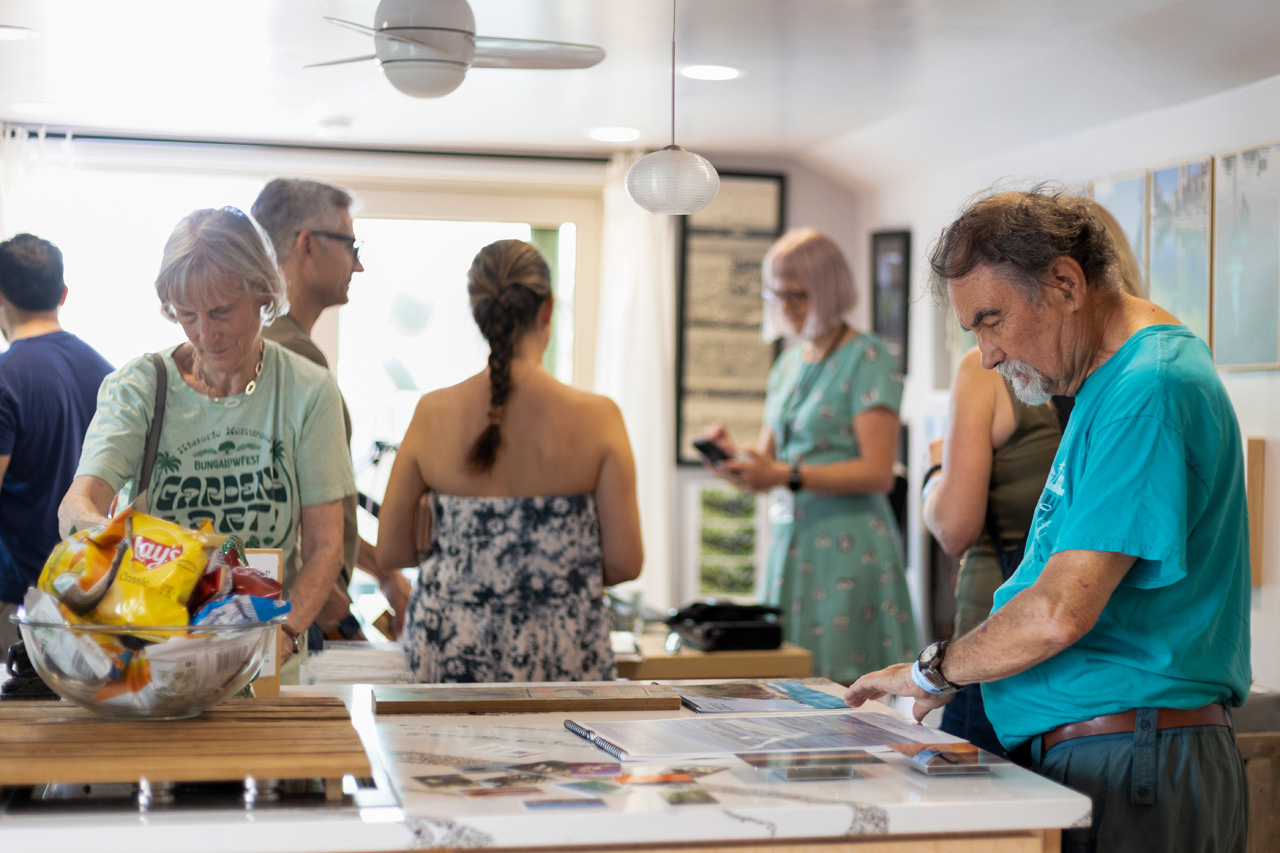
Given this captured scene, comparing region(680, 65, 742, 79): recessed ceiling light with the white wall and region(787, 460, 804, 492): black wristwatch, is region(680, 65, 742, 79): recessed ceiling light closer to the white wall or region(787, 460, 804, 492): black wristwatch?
the white wall

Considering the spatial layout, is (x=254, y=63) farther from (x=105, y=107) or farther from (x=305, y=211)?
(x=305, y=211)

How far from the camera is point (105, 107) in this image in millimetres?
4449

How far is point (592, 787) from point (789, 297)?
2206 mm

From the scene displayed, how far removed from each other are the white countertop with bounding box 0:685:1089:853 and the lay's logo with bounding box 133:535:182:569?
9.8 inches

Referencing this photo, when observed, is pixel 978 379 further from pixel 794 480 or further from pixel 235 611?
pixel 235 611

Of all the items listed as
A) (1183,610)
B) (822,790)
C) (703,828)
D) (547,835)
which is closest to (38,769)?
(547,835)

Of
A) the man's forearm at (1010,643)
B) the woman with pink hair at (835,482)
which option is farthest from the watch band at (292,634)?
the woman with pink hair at (835,482)

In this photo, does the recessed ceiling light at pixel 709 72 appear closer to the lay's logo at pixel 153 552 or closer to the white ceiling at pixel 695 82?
the white ceiling at pixel 695 82

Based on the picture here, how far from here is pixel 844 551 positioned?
10.3 feet

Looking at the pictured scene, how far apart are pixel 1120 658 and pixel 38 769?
111 centimetres

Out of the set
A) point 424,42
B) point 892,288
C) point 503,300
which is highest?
point 424,42

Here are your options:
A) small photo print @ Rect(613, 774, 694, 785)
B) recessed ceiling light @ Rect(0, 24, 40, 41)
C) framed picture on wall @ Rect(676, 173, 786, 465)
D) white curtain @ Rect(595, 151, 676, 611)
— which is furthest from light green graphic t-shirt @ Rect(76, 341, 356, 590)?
framed picture on wall @ Rect(676, 173, 786, 465)

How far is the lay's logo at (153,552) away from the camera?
1204mm

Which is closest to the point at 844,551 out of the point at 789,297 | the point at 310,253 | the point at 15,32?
the point at 789,297
